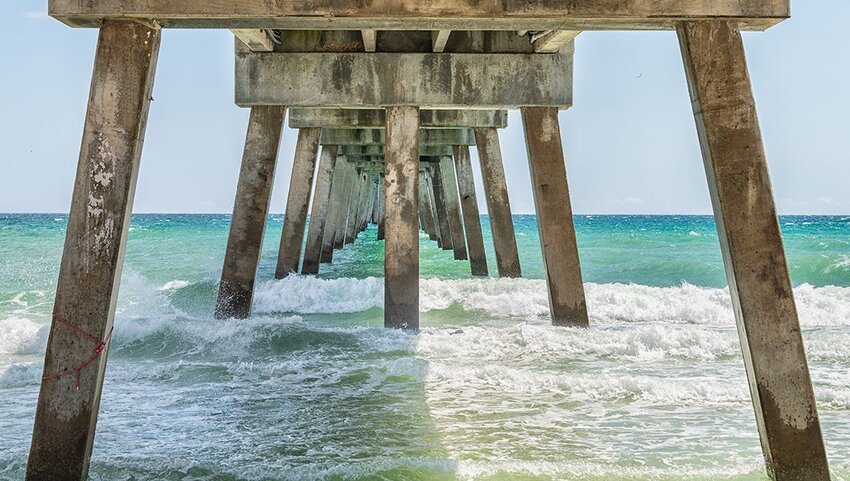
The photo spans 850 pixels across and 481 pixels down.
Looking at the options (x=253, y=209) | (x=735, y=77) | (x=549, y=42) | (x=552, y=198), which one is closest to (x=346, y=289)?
(x=253, y=209)

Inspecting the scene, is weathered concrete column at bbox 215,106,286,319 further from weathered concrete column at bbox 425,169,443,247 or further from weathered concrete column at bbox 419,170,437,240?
weathered concrete column at bbox 419,170,437,240

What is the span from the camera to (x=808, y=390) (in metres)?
3.97

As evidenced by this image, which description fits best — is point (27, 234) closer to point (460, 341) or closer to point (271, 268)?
point (271, 268)

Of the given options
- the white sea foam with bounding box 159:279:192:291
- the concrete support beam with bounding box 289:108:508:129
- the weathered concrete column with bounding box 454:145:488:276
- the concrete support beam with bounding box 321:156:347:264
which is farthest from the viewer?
the concrete support beam with bounding box 321:156:347:264

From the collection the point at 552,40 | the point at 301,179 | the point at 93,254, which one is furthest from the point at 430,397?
the point at 301,179

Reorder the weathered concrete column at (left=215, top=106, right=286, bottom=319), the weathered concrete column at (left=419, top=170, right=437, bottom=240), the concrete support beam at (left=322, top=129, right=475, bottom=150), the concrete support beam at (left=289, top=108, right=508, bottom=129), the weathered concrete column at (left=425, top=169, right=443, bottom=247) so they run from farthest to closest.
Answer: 1. the weathered concrete column at (left=419, top=170, right=437, bottom=240)
2. the weathered concrete column at (left=425, top=169, right=443, bottom=247)
3. the concrete support beam at (left=322, top=129, right=475, bottom=150)
4. the concrete support beam at (left=289, top=108, right=508, bottom=129)
5. the weathered concrete column at (left=215, top=106, right=286, bottom=319)

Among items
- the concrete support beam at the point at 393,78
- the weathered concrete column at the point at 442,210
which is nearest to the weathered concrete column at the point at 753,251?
the concrete support beam at the point at 393,78

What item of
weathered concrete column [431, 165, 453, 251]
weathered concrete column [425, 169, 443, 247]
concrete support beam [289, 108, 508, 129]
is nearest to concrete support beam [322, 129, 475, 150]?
concrete support beam [289, 108, 508, 129]

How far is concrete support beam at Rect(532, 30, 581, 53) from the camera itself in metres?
7.63

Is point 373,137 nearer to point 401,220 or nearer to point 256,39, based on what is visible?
point 401,220

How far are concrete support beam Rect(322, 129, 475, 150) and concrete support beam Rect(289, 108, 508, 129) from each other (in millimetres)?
2622

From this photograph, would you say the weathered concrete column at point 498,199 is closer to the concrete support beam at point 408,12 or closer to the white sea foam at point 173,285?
the white sea foam at point 173,285

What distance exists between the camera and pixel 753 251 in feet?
13.4

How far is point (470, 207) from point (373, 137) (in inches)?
105
